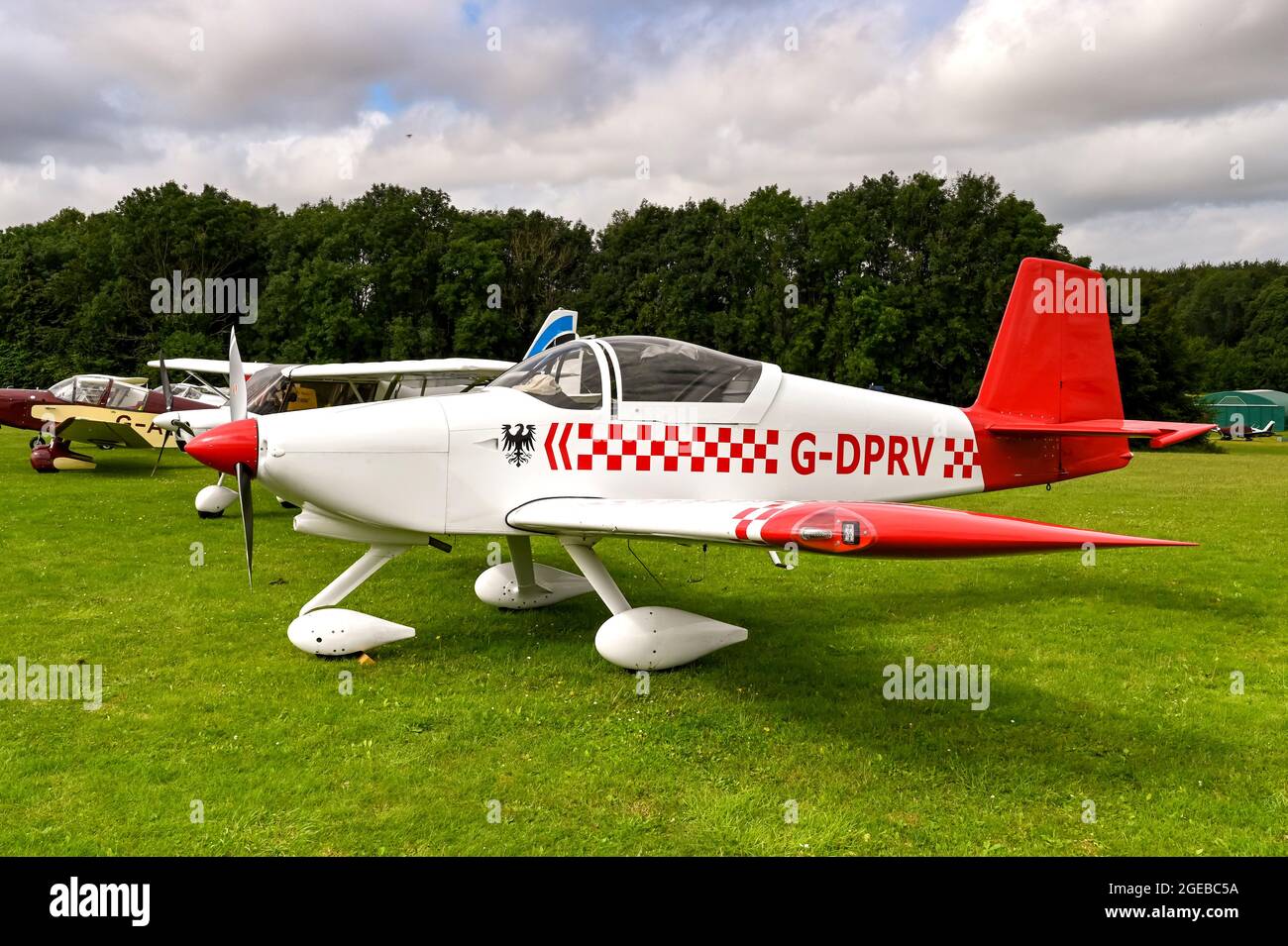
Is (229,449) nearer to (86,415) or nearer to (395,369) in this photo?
(395,369)

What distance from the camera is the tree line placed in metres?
43.2

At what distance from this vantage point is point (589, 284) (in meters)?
52.1

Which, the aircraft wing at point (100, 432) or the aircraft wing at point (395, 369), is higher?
the aircraft wing at point (395, 369)

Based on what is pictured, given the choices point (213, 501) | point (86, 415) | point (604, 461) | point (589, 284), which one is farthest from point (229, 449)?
point (589, 284)

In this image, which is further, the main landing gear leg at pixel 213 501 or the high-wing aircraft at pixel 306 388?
the high-wing aircraft at pixel 306 388

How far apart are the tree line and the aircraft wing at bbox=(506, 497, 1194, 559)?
38.6m

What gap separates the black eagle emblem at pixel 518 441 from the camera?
18.9 feet

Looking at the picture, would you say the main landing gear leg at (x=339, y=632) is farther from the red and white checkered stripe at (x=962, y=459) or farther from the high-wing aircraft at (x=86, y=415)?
the high-wing aircraft at (x=86, y=415)

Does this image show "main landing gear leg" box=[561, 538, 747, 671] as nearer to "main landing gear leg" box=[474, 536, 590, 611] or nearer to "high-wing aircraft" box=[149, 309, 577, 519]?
"main landing gear leg" box=[474, 536, 590, 611]

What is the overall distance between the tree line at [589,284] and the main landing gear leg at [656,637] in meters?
38.0

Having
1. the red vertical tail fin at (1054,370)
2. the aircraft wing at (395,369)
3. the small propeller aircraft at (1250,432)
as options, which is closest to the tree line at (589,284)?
the small propeller aircraft at (1250,432)

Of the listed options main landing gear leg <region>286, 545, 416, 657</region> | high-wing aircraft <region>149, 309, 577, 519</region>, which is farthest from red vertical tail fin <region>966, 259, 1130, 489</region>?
high-wing aircraft <region>149, 309, 577, 519</region>

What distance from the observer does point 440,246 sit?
4884cm
